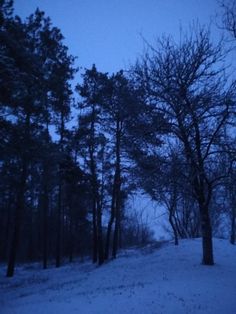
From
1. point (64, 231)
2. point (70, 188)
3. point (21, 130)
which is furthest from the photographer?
point (64, 231)

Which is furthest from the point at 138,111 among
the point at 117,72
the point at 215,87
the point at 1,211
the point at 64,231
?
the point at 64,231

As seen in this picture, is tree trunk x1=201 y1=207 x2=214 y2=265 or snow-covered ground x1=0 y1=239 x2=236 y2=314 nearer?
snow-covered ground x1=0 y1=239 x2=236 y2=314

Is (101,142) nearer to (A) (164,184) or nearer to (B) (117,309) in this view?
(A) (164,184)

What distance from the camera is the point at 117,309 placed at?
8.54 meters

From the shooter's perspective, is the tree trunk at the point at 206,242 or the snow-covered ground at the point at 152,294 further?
the tree trunk at the point at 206,242

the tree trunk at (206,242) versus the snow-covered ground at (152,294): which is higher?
the tree trunk at (206,242)

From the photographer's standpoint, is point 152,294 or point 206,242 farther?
point 206,242

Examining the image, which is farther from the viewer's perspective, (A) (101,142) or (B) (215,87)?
(A) (101,142)

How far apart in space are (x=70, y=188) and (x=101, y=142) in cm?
865

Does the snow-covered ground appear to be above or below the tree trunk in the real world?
below

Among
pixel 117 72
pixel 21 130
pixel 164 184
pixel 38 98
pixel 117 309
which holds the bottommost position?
pixel 117 309

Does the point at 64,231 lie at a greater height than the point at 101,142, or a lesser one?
lesser

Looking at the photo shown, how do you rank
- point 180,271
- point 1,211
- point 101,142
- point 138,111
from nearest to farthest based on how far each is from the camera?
1. point 180,271
2. point 138,111
3. point 101,142
4. point 1,211

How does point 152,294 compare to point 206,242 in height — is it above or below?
below
